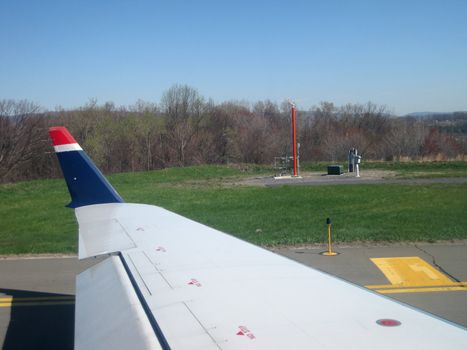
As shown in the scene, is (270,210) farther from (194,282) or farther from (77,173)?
(194,282)

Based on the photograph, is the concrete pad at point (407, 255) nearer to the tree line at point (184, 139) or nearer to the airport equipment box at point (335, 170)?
the airport equipment box at point (335, 170)

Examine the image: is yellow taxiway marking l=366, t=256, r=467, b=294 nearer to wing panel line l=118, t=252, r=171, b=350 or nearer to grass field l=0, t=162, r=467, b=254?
grass field l=0, t=162, r=467, b=254

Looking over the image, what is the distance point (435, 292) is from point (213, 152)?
47290 mm

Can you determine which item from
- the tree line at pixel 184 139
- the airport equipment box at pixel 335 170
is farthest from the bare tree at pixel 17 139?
the airport equipment box at pixel 335 170

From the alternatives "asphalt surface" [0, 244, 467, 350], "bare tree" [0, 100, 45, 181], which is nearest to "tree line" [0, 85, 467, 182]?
"bare tree" [0, 100, 45, 181]

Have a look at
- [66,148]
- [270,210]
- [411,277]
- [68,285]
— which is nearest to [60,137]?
[66,148]

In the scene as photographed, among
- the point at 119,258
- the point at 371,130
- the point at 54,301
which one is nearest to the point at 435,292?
the point at 119,258

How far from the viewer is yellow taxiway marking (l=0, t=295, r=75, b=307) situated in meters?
7.51

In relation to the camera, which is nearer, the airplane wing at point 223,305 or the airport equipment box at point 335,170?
the airplane wing at point 223,305

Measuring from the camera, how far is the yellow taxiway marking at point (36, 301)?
24.6 feet

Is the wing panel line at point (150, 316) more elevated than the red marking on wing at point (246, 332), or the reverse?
the red marking on wing at point (246, 332)

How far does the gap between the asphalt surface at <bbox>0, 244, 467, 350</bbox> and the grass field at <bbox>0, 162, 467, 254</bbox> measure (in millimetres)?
944

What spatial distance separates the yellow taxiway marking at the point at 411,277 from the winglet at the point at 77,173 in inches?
163

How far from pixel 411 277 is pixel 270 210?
788 centimetres
